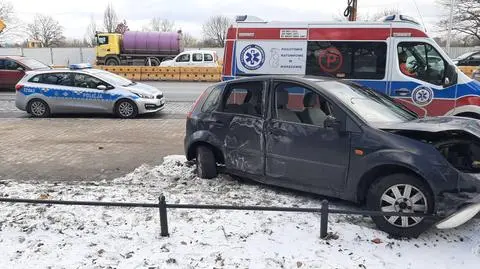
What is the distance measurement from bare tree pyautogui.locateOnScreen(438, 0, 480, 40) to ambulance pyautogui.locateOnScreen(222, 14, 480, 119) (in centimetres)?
4350

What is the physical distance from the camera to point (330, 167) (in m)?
5.01

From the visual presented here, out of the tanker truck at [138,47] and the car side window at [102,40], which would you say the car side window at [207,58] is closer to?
the tanker truck at [138,47]

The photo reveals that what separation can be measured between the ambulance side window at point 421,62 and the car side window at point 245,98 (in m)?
4.30

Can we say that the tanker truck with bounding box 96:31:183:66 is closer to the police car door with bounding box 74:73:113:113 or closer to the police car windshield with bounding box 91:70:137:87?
the police car windshield with bounding box 91:70:137:87

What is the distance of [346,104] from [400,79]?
14.9 feet

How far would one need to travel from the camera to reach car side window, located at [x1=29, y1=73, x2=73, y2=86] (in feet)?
44.6

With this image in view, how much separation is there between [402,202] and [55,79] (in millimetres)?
11666

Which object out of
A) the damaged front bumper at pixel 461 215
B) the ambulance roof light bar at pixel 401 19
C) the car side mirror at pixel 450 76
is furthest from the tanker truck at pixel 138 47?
the damaged front bumper at pixel 461 215

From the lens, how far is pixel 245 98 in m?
5.98

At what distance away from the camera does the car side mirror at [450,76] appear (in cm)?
884

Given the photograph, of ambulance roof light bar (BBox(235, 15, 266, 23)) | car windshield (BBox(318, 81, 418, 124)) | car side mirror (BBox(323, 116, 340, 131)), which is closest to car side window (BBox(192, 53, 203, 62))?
ambulance roof light bar (BBox(235, 15, 266, 23))

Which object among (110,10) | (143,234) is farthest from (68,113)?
(110,10)

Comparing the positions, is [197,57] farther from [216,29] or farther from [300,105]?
[216,29]

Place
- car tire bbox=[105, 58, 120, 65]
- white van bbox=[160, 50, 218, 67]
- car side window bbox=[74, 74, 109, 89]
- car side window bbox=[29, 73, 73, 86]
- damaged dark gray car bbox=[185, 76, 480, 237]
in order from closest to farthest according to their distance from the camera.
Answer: damaged dark gray car bbox=[185, 76, 480, 237] → car side window bbox=[74, 74, 109, 89] → car side window bbox=[29, 73, 73, 86] → white van bbox=[160, 50, 218, 67] → car tire bbox=[105, 58, 120, 65]
